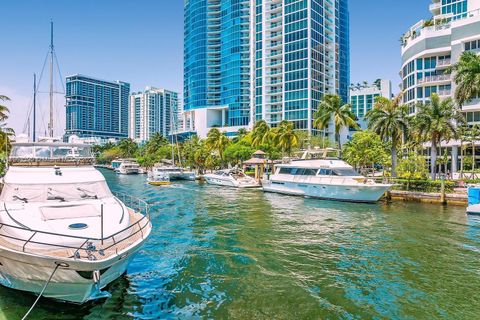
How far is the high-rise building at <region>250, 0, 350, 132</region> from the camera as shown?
93.1 meters

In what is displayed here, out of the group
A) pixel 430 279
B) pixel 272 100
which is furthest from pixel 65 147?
pixel 272 100

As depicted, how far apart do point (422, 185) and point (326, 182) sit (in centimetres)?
929

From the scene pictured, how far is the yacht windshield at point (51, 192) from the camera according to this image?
1238cm

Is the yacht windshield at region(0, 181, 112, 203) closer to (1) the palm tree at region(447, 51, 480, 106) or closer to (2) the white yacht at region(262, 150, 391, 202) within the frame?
(2) the white yacht at region(262, 150, 391, 202)

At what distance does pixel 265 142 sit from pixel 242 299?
5340 cm

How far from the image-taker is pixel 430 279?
1290 cm

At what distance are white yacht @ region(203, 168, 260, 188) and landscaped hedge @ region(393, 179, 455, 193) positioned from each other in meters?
19.9

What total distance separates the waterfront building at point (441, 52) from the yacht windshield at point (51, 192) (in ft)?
165

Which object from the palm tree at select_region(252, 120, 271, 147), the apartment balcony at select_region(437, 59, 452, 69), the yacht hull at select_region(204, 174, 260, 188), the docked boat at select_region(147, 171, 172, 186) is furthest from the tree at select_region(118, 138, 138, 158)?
the apartment balcony at select_region(437, 59, 452, 69)

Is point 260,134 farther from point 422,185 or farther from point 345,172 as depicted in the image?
point 422,185

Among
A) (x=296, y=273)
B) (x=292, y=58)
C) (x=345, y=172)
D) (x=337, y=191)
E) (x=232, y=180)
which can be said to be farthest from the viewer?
(x=292, y=58)

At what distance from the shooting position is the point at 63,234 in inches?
378

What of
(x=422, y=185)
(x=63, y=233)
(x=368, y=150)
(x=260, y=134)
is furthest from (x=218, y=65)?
(x=63, y=233)

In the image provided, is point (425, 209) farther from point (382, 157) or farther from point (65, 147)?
point (65, 147)
